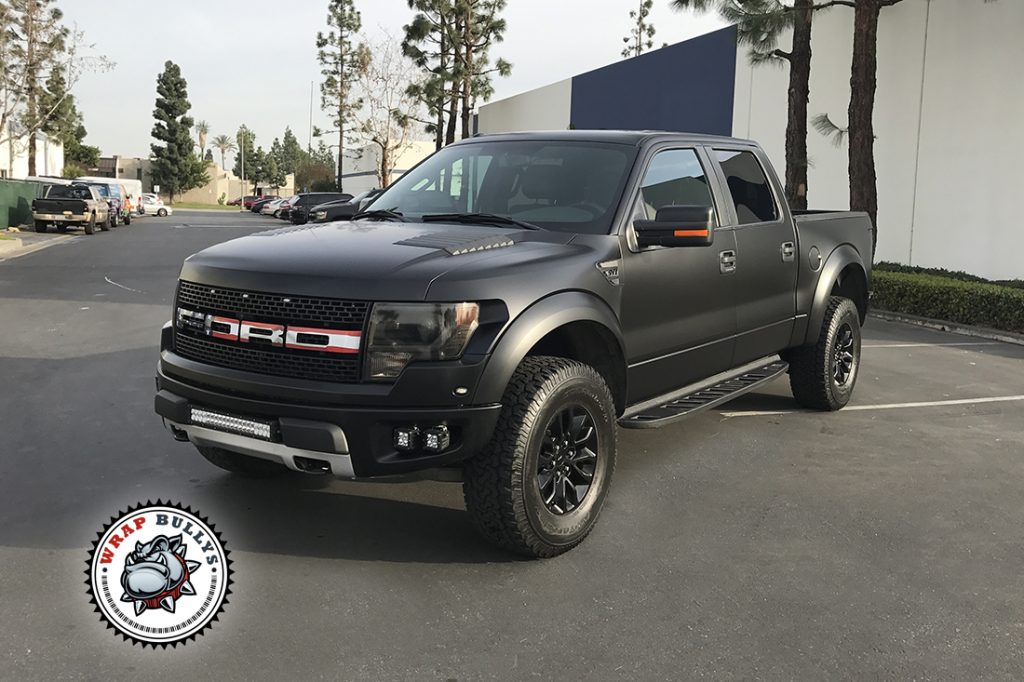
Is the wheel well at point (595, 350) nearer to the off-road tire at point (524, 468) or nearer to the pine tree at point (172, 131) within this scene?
the off-road tire at point (524, 468)

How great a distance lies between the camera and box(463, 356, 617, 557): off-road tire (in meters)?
3.91

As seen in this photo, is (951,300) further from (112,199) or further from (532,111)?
(112,199)

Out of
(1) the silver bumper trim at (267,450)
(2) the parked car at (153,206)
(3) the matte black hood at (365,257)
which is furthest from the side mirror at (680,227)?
(2) the parked car at (153,206)

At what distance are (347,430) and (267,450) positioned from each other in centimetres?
39

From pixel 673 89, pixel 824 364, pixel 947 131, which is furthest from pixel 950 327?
pixel 673 89

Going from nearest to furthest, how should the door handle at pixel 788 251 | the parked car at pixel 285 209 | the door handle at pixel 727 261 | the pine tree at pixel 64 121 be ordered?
the door handle at pixel 727 261
the door handle at pixel 788 251
the pine tree at pixel 64 121
the parked car at pixel 285 209

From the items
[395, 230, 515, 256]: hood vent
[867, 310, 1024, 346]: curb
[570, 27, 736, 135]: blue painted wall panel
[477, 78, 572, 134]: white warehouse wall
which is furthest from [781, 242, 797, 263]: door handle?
[477, 78, 572, 134]: white warehouse wall

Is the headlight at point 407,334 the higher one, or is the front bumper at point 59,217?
the front bumper at point 59,217

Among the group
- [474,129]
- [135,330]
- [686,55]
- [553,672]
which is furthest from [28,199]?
[553,672]

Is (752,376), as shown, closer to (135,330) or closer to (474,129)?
(135,330)

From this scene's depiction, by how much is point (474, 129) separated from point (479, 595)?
44.1 m

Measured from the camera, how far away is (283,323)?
3916 millimetres

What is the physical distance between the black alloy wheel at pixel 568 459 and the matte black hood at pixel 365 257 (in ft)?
2.49

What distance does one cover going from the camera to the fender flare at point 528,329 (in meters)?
3.86
